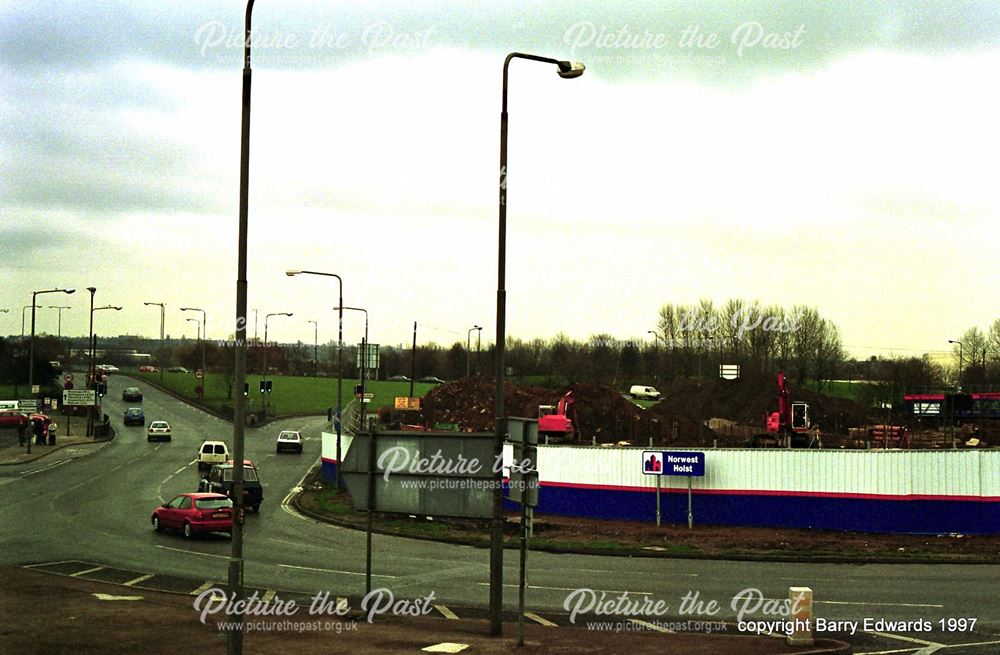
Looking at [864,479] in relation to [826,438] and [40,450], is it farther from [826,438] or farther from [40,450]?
[40,450]

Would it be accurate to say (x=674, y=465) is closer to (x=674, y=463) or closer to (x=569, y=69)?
(x=674, y=463)

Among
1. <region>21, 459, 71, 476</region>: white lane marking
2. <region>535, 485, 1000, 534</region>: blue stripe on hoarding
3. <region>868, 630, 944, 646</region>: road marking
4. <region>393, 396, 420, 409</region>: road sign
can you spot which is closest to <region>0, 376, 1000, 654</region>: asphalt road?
<region>868, 630, 944, 646</region>: road marking

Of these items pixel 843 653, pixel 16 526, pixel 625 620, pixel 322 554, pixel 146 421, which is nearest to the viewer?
pixel 843 653

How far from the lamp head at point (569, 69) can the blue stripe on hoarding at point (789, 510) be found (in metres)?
24.5

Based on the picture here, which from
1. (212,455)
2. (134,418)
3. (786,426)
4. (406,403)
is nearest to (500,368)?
(786,426)

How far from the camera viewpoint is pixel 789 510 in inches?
1494

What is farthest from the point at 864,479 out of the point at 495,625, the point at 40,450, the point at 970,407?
the point at 40,450

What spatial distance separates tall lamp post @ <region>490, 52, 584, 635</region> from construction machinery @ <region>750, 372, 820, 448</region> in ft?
111

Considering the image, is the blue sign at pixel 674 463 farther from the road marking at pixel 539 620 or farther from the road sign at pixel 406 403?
the road sign at pixel 406 403

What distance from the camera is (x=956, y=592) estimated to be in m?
24.1

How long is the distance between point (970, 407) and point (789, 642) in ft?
180

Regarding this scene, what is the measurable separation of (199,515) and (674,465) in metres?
17.2

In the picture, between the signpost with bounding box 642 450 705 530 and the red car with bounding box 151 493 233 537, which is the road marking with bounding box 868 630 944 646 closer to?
the signpost with bounding box 642 450 705 530

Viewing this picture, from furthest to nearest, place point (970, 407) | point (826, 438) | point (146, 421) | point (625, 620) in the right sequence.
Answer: point (146, 421) < point (970, 407) < point (826, 438) < point (625, 620)
